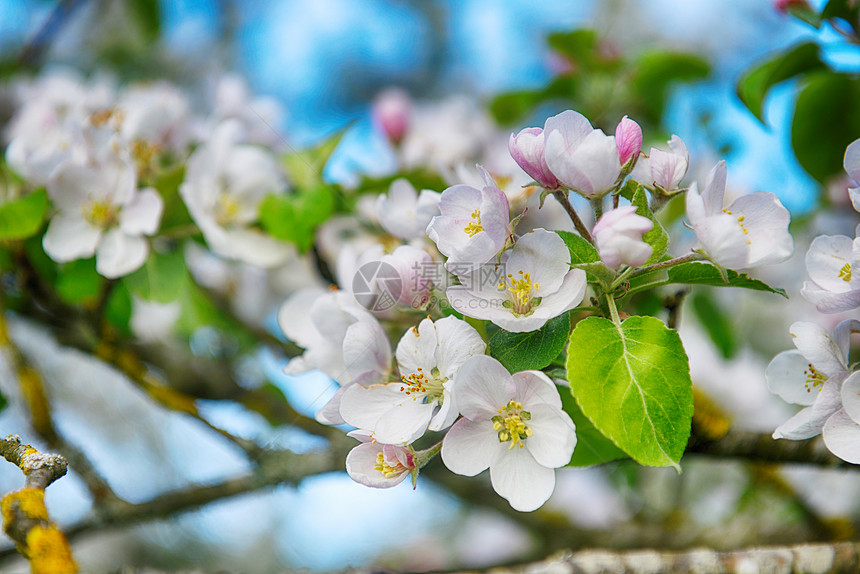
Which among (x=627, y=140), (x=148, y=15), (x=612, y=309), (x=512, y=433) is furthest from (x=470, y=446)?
(x=148, y=15)

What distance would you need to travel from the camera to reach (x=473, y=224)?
0.47 m

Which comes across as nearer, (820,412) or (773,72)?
(820,412)

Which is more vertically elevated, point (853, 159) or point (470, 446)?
point (853, 159)

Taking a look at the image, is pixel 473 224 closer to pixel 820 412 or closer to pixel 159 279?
pixel 820 412

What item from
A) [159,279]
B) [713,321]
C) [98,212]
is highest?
[98,212]

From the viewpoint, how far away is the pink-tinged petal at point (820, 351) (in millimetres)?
476

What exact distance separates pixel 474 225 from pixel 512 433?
0.15 meters

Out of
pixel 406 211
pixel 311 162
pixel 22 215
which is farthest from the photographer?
pixel 311 162

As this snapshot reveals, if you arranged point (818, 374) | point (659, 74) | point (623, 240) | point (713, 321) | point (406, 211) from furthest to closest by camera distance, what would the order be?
point (659, 74)
point (713, 321)
point (406, 211)
point (818, 374)
point (623, 240)

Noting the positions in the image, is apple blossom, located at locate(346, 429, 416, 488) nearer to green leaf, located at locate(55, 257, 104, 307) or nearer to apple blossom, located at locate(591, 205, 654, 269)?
apple blossom, located at locate(591, 205, 654, 269)

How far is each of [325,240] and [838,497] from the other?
4.02ft

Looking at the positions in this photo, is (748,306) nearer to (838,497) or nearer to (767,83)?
(838,497)

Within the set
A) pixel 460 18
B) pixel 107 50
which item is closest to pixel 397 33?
pixel 460 18

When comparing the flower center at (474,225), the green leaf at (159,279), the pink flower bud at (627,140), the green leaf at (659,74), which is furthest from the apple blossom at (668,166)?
the green leaf at (659,74)
